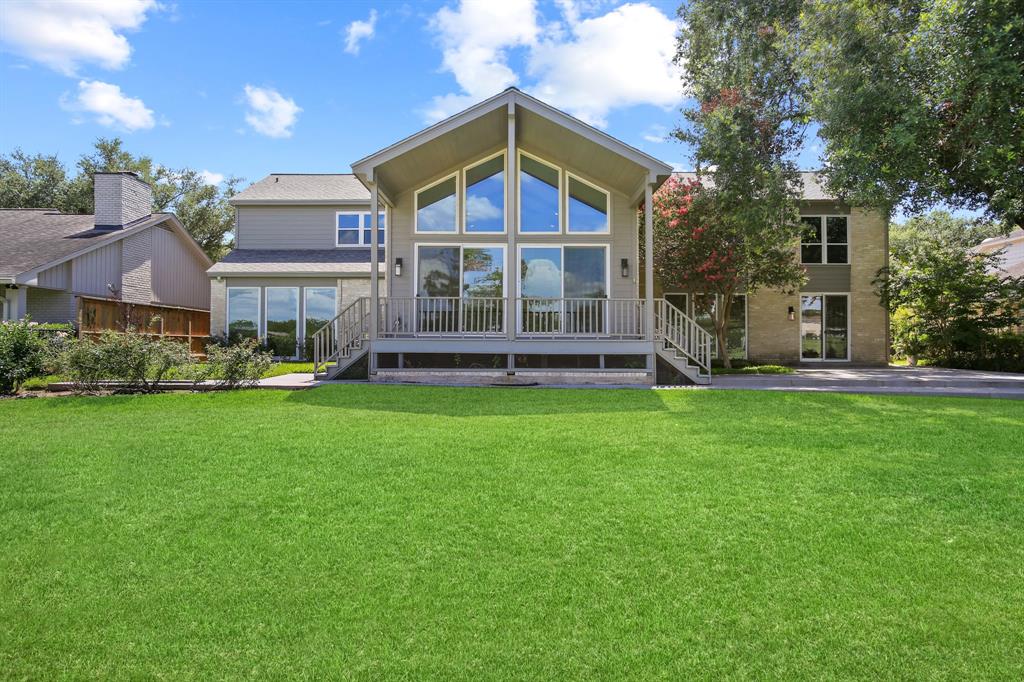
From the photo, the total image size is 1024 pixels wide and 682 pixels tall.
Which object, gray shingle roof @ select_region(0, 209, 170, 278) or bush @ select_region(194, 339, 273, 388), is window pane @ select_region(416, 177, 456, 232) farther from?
gray shingle roof @ select_region(0, 209, 170, 278)

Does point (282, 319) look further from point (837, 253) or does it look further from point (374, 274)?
point (837, 253)

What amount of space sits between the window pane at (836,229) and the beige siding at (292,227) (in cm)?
1480

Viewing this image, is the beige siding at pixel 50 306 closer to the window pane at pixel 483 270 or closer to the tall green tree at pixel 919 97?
the window pane at pixel 483 270

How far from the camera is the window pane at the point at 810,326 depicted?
18.2 metres

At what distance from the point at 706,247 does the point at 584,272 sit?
139 inches

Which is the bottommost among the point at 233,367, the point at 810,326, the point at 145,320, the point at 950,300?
the point at 233,367

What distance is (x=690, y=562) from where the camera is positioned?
3.27m

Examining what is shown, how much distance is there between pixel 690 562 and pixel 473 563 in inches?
47.6

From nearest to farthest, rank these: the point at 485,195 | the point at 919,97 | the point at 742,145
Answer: the point at 919,97 → the point at 742,145 → the point at 485,195

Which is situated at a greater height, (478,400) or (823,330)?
(823,330)

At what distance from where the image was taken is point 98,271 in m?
17.1

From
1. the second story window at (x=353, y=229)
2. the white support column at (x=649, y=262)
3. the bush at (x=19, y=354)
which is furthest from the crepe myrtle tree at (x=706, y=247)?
the bush at (x=19, y=354)

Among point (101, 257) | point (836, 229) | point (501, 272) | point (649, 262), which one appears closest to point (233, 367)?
point (501, 272)

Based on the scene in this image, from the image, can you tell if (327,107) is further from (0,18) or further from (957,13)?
(957,13)
